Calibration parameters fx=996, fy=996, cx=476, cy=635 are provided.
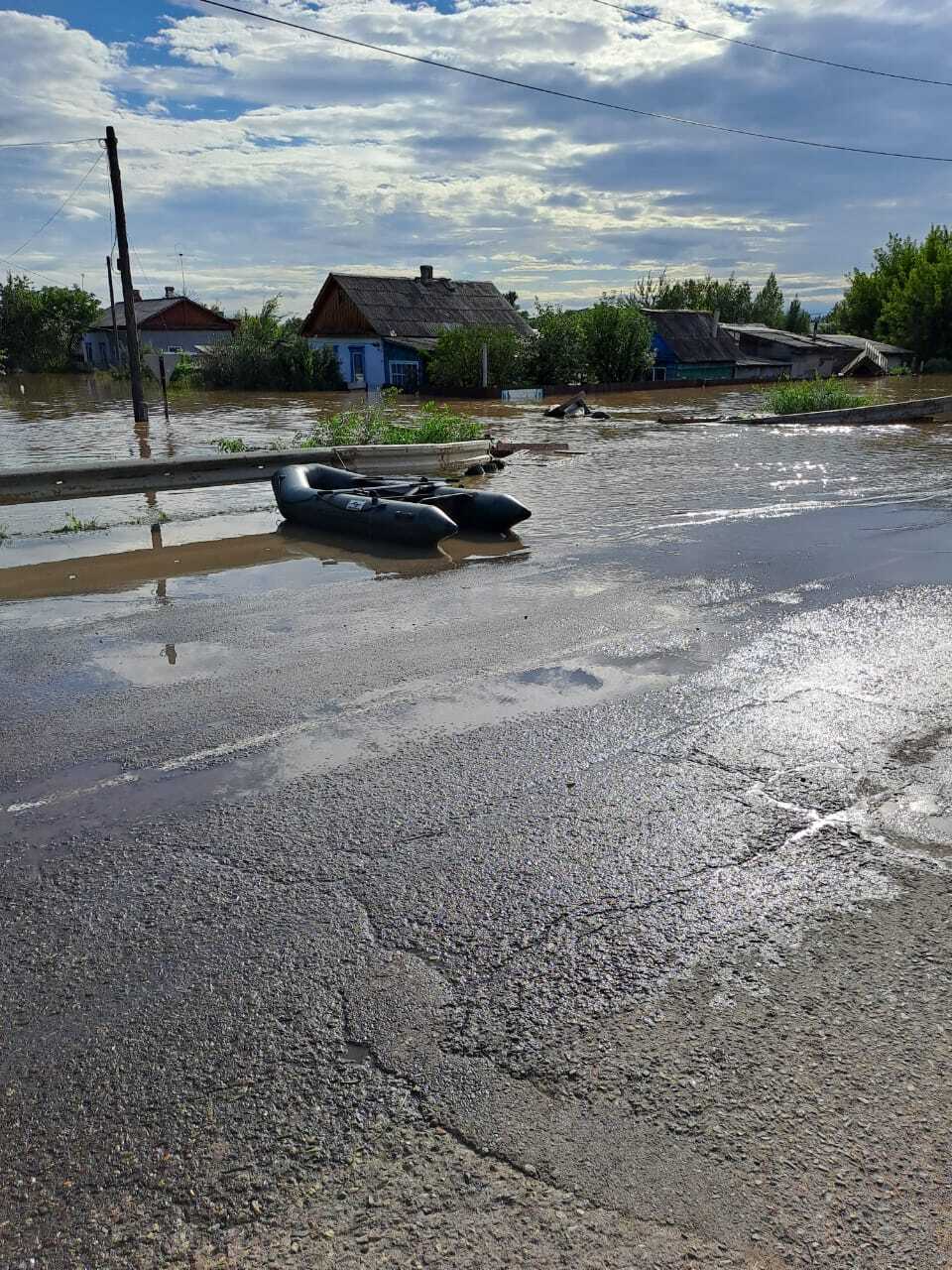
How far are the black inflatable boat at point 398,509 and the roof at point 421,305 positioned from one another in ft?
105

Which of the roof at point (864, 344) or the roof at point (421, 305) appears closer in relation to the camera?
the roof at point (421, 305)

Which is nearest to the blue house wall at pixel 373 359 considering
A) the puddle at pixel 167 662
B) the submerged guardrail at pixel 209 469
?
the submerged guardrail at pixel 209 469

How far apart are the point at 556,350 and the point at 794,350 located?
20153mm

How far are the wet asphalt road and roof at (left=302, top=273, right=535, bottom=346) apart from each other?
38.6 metres

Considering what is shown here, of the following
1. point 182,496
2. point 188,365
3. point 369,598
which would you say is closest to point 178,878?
point 369,598

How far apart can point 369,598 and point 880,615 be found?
3.94m

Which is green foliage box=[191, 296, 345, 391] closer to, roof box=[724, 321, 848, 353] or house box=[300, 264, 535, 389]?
house box=[300, 264, 535, 389]

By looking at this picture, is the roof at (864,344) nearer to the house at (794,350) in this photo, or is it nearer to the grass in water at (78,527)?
the house at (794,350)

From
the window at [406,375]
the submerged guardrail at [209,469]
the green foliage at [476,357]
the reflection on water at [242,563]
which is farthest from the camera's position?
the window at [406,375]

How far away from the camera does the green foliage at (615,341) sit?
41094 millimetres

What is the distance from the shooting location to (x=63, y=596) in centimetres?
845

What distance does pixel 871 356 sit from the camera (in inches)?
2125

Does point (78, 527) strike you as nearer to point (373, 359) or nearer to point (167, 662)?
point (167, 662)

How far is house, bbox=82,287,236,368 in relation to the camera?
222ft
